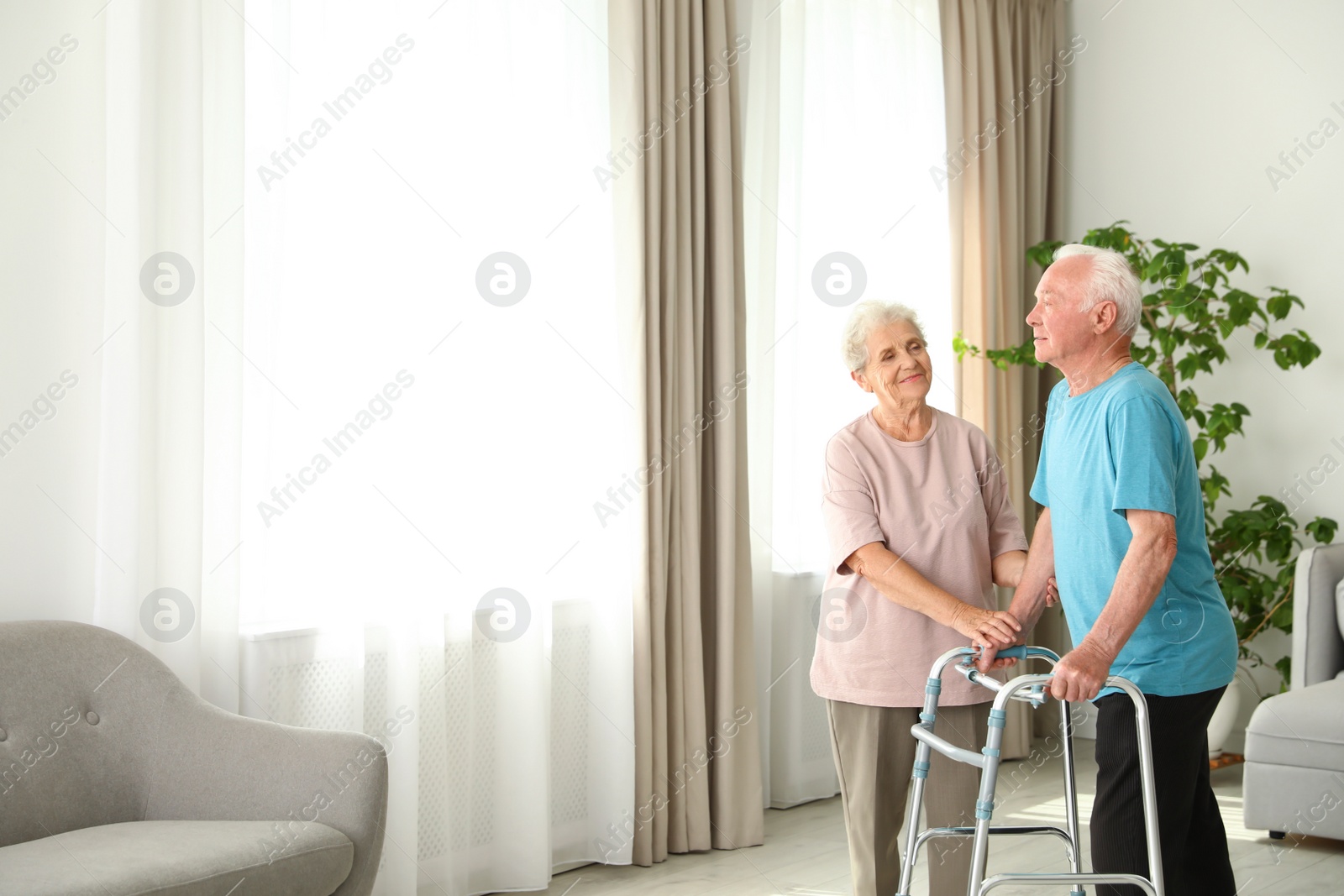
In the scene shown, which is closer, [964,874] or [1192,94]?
[964,874]

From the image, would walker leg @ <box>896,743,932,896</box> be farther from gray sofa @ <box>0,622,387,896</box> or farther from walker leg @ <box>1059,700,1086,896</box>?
gray sofa @ <box>0,622,387,896</box>

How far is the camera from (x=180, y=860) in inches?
79.0

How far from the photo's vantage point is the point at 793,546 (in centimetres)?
406

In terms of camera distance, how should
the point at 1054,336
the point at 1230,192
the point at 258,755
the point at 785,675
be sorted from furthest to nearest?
the point at 1230,192 < the point at 785,675 < the point at 258,755 < the point at 1054,336

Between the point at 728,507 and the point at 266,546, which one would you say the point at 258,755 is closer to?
the point at 266,546

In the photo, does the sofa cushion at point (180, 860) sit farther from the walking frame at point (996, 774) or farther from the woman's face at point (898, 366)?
the woman's face at point (898, 366)

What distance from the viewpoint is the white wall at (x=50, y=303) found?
8.07 ft

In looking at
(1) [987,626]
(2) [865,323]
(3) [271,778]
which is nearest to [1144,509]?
(1) [987,626]

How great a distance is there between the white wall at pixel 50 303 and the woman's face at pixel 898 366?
5.43ft

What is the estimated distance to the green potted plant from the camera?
13.5 feet

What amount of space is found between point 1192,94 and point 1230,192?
44 cm

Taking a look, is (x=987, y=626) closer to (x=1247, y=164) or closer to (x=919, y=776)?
(x=919, y=776)

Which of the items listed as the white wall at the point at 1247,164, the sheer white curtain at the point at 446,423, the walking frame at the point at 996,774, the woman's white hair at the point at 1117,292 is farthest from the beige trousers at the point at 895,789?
the white wall at the point at 1247,164

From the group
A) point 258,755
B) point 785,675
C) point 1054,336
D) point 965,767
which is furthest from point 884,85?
point 258,755
